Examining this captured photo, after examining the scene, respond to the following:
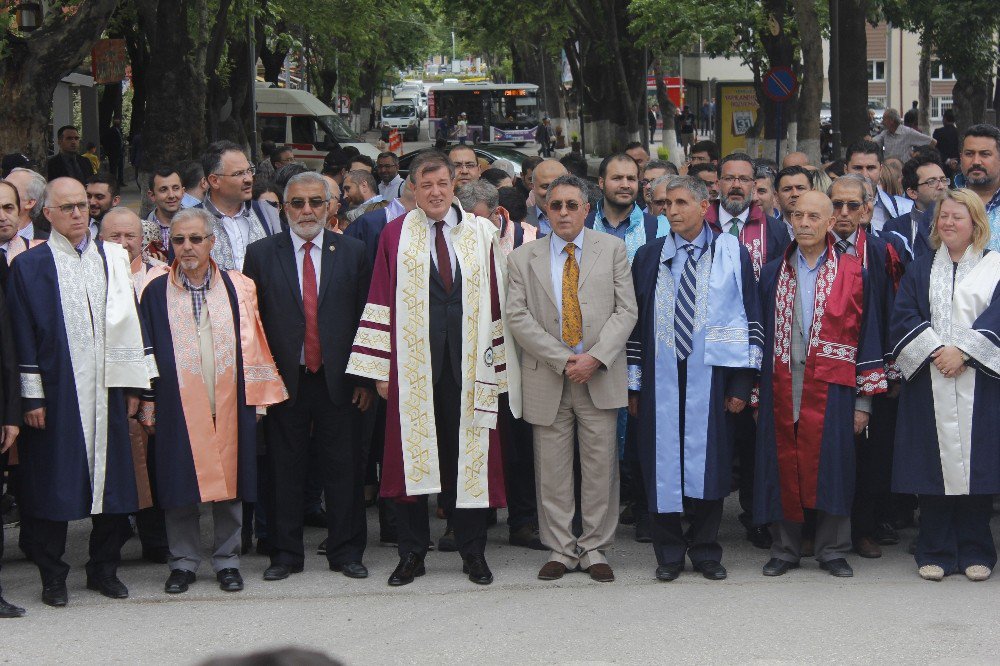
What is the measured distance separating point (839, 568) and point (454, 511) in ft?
6.71

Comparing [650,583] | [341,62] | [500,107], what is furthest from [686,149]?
[650,583]

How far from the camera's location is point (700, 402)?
277 inches

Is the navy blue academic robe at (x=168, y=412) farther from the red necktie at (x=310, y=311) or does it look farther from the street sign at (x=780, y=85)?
the street sign at (x=780, y=85)

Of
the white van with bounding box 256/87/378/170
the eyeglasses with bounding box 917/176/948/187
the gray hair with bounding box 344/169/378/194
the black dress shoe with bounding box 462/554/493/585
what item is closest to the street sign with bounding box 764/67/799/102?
the gray hair with bounding box 344/169/378/194

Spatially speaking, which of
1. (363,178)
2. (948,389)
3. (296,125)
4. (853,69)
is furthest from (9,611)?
(296,125)

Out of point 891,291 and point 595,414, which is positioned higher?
point 891,291

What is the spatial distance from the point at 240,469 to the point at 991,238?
4.30 meters

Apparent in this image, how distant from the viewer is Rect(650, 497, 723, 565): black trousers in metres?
7.08

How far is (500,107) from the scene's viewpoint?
5438cm

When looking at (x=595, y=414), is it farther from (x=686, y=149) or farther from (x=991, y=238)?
(x=686, y=149)

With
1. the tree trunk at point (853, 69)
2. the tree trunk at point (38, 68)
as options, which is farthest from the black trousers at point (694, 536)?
the tree trunk at point (853, 69)

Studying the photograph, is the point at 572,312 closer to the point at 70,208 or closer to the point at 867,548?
the point at 867,548

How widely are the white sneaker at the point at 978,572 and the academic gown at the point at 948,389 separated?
40 cm

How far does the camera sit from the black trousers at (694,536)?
23.2 feet
